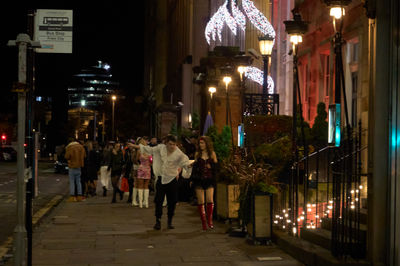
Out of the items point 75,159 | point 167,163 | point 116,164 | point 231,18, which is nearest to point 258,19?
point 231,18

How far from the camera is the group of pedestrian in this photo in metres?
12.9

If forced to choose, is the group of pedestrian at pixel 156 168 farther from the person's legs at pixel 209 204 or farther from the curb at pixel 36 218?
the curb at pixel 36 218

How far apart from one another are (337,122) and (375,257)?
1.78 meters

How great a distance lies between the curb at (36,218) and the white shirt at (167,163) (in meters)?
2.82

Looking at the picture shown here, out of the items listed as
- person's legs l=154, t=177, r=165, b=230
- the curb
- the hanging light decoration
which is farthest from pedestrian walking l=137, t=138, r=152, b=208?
the hanging light decoration

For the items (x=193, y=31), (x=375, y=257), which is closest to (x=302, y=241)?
(x=375, y=257)

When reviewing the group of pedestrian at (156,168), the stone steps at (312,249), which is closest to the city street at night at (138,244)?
the stone steps at (312,249)

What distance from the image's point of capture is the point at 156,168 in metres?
13.0

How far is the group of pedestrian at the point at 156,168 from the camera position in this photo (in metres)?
12.9

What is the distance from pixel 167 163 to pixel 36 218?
146 inches

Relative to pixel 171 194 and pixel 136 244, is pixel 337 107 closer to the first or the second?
pixel 136 244

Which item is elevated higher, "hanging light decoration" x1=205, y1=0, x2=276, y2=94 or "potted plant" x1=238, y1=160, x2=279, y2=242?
"hanging light decoration" x1=205, y1=0, x2=276, y2=94

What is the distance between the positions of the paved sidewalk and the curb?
0.78 feet

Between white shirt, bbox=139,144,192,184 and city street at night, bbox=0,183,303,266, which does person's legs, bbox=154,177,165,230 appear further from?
city street at night, bbox=0,183,303,266
